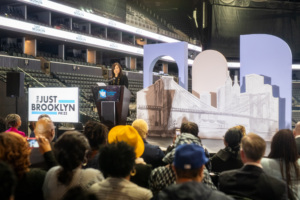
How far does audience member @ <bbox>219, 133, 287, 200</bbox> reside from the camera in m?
2.06

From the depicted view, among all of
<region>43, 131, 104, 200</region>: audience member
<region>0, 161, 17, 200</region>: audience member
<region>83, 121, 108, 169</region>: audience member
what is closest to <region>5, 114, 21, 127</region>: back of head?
<region>83, 121, 108, 169</region>: audience member

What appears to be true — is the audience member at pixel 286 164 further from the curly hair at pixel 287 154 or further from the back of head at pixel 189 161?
the back of head at pixel 189 161

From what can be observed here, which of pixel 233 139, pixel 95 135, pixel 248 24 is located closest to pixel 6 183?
pixel 95 135

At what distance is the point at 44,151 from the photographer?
2.38m

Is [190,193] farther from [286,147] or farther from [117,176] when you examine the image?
[286,147]

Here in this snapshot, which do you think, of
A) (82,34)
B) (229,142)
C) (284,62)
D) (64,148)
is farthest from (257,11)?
(64,148)

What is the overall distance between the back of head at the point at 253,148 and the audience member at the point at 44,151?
4.11 ft

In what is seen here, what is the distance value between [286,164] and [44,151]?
1724 millimetres

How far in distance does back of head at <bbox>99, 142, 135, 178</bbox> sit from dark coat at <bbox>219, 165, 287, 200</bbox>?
2.16 feet

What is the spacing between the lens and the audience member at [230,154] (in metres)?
3.21

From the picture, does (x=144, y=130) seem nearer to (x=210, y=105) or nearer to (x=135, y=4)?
(x=210, y=105)

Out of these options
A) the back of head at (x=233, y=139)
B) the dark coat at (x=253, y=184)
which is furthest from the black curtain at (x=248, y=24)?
the dark coat at (x=253, y=184)

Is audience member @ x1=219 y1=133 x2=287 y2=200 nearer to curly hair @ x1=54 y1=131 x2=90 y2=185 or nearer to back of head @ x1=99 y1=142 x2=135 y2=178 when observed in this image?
back of head @ x1=99 y1=142 x2=135 y2=178

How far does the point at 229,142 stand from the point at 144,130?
812 millimetres
